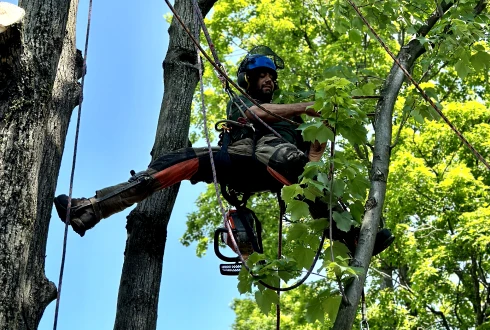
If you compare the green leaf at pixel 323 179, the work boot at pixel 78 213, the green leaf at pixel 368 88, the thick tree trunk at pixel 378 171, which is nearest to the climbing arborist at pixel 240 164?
the work boot at pixel 78 213

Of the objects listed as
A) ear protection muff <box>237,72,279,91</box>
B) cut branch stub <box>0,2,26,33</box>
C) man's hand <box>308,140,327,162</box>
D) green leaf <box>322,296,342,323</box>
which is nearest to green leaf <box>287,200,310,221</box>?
green leaf <box>322,296,342,323</box>

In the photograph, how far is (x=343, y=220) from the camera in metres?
4.23

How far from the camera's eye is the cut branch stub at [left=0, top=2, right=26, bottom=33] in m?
3.51

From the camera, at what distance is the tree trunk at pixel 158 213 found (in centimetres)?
481

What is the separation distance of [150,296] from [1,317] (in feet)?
5.33

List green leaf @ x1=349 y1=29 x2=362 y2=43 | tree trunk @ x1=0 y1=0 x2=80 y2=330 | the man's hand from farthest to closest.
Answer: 1. green leaf @ x1=349 y1=29 x2=362 y2=43
2. the man's hand
3. tree trunk @ x1=0 y1=0 x2=80 y2=330

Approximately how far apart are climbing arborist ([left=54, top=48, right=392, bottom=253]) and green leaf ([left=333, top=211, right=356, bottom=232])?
388mm

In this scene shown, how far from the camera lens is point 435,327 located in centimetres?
1184

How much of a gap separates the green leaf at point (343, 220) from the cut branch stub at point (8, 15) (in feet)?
6.72

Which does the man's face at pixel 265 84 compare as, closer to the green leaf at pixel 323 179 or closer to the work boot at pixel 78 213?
the green leaf at pixel 323 179

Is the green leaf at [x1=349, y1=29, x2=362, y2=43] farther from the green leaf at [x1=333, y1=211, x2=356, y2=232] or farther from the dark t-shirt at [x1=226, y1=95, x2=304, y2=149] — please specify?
the green leaf at [x1=333, y1=211, x2=356, y2=232]

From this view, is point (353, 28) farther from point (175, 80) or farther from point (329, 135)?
point (329, 135)

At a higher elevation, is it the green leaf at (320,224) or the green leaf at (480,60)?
the green leaf at (480,60)

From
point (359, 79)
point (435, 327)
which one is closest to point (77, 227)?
point (359, 79)
